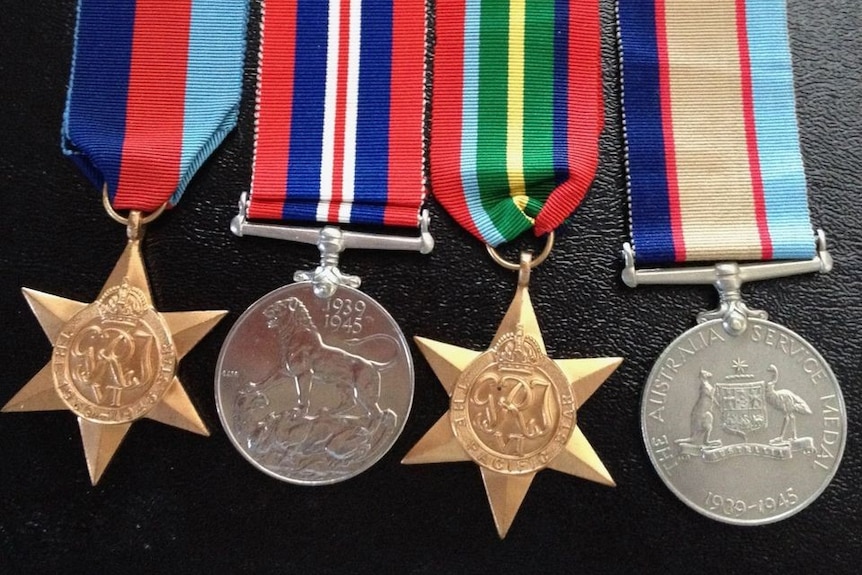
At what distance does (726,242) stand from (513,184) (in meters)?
0.50

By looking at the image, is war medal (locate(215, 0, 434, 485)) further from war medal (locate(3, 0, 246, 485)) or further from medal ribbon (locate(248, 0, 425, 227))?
war medal (locate(3, 0, 246, 485))

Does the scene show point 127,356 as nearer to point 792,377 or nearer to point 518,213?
point 518,213

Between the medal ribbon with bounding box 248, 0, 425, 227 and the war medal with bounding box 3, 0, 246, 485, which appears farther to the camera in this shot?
the medal ribbon with bounding box 248, 0, 425, 227

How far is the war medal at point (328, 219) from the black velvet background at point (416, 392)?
0.21 ft

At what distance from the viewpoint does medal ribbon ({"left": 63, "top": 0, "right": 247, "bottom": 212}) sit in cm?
175

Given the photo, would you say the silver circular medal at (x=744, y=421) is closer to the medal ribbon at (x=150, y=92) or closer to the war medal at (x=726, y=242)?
the war medal at (x=726, y=242)

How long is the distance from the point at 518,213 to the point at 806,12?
0.94 meters

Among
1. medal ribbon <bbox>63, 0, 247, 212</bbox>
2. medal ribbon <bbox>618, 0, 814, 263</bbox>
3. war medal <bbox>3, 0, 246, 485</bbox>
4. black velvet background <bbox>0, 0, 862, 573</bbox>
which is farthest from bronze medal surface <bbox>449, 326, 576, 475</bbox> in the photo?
medal ribbon <bbox>63, 0, 247, 212</bbox>

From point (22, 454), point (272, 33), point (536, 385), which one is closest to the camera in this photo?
point (536, 385)

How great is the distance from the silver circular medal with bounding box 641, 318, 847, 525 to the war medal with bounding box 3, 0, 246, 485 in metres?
1.03

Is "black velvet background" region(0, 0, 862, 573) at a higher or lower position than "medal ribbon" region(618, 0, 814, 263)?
lower

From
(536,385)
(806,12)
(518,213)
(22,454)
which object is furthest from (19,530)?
(806,12)

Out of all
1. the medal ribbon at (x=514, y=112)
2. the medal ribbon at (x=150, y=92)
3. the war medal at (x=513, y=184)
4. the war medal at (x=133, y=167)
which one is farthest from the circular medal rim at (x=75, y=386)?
the medal ribbon at (x=514, y=112)

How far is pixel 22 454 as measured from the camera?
1.71 metres
